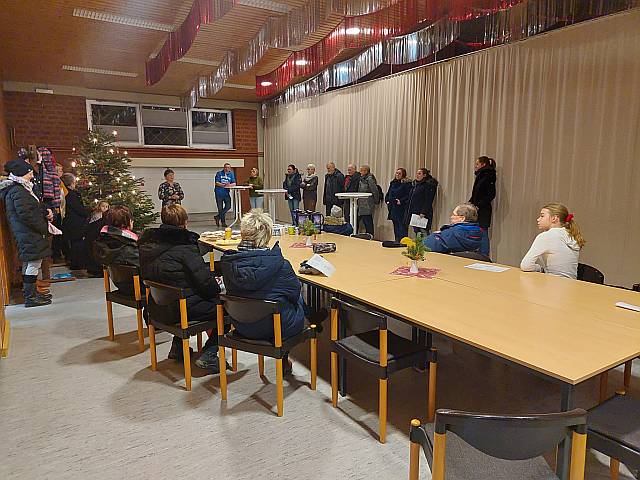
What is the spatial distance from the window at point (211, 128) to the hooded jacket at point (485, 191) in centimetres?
796

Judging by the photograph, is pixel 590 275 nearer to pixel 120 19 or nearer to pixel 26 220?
pixel 26 220

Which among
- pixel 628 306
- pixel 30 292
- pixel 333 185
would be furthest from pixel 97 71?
pixel 628 306

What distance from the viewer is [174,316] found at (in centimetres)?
282

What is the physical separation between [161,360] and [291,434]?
4.65 feet

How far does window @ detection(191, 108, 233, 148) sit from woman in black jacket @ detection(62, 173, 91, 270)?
5.96m

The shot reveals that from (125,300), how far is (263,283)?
4.99 feet

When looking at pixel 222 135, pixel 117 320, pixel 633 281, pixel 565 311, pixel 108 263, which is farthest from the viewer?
pixel 222 135

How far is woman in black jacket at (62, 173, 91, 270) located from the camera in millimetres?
6031

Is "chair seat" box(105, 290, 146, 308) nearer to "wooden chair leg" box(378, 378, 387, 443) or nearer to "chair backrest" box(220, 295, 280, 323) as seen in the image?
"chair backrest" box(220, 295, 280, 323)

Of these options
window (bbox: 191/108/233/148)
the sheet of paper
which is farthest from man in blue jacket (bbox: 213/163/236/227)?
the sheet of paper

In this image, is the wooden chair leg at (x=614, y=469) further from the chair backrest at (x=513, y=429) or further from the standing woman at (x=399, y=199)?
the standing woman at (x=399, y=199)

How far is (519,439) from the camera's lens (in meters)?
1.18

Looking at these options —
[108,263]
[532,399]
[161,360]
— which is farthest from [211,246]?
[532,399]

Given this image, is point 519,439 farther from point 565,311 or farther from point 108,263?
point 108,263
